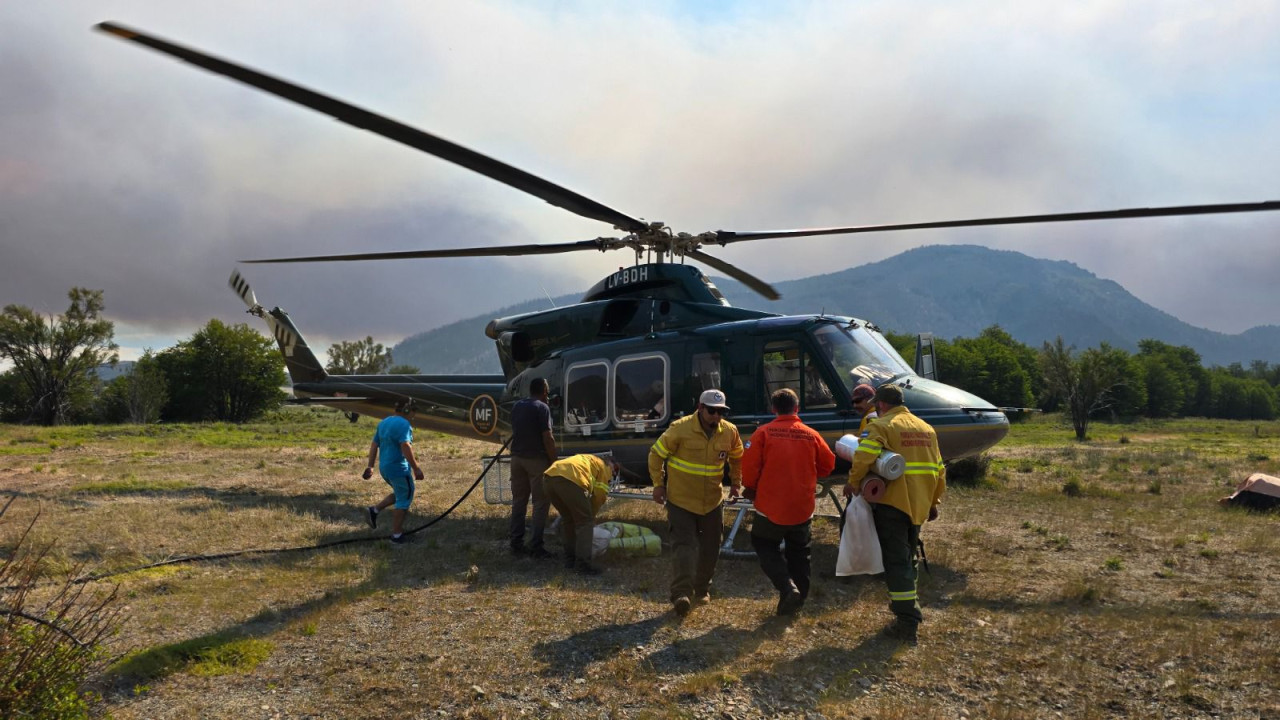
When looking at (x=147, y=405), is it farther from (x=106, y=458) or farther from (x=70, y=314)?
(x=106, y=458)

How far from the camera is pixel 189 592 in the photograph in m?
6.53

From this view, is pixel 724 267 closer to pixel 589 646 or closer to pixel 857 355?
pixel 857 355

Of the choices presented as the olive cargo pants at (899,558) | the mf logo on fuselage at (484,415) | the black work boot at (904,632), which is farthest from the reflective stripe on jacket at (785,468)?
the mf logo on fuselage at (484,415)

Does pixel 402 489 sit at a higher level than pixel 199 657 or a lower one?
higher

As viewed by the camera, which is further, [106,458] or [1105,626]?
[106,458]

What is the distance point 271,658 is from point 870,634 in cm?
435

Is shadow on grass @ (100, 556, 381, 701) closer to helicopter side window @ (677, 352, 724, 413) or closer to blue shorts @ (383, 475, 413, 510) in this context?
blue shorts @ (383, 475, 413, 510)

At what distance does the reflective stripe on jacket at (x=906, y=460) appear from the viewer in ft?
18.6

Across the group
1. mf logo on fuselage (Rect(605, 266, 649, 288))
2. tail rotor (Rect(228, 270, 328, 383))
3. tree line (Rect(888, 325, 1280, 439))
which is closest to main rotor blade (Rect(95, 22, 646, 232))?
mf logo on fuselage (Rect(605, 266, 649, 288))

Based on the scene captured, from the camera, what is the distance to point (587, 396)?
33.0 ft

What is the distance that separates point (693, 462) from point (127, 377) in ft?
185


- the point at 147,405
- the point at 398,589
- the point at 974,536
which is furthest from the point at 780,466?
the point at 147,405

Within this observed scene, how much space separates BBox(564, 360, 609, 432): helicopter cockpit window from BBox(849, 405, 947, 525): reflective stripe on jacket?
4635mm

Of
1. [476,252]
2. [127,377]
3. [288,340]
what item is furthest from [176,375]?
[476,252]
